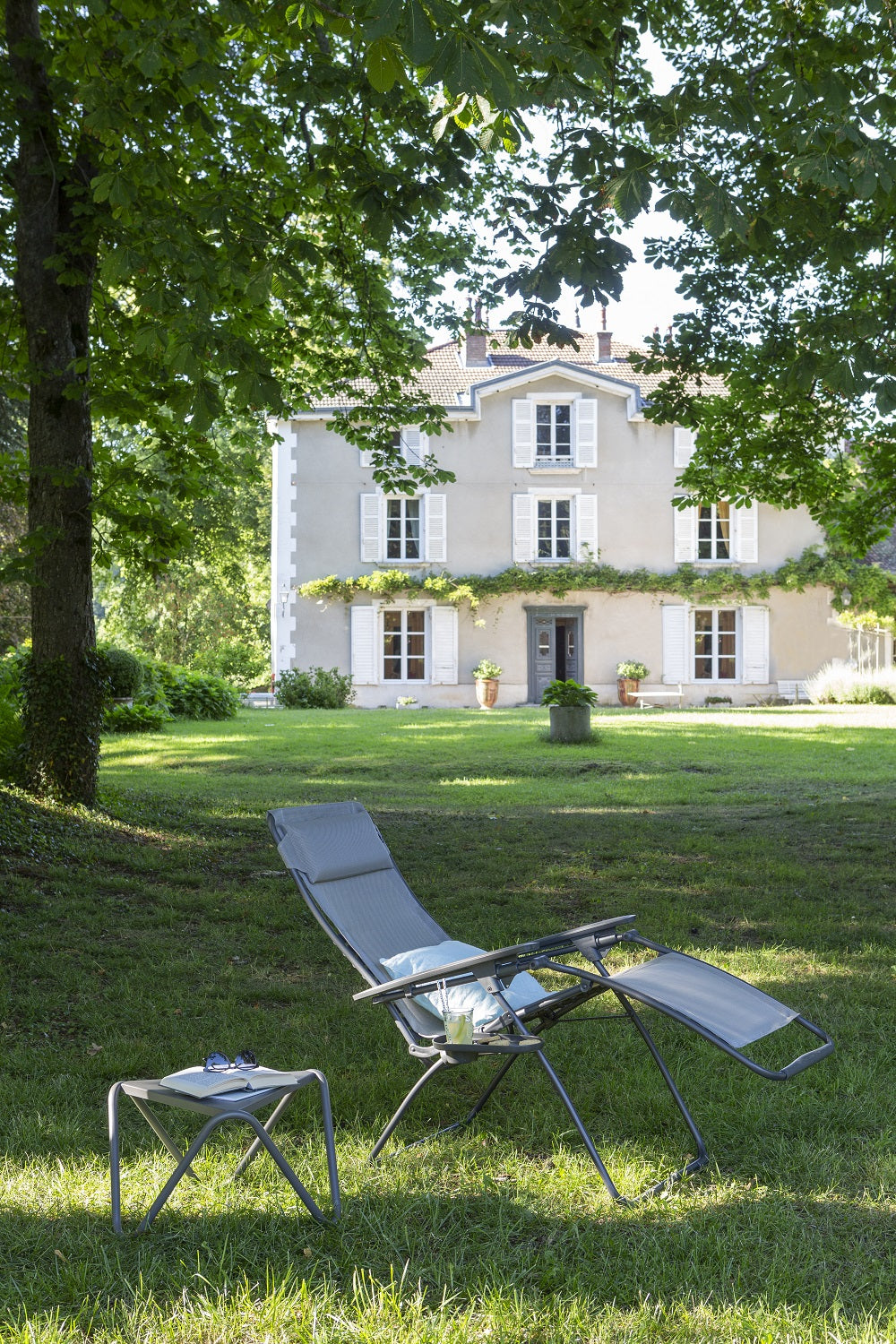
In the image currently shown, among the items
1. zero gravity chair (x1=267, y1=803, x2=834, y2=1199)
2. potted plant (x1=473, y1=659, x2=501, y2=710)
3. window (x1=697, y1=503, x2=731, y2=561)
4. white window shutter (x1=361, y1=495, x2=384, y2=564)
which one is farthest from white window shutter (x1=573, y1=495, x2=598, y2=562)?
zero gravity chair (x1=267, y1=803, x2=834, y2=1199)

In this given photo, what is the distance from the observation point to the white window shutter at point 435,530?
23.4 meters

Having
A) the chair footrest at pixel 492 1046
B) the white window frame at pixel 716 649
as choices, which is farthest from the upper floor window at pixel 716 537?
the chair footrest at pixel 492 1046

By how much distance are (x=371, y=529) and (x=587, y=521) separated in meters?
4.63

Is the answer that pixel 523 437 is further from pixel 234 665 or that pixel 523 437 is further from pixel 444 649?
pixel 234 665

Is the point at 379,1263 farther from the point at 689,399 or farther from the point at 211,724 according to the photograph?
the point at 211,724

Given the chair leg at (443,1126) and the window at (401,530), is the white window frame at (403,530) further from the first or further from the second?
the chair leg at (443,1126)

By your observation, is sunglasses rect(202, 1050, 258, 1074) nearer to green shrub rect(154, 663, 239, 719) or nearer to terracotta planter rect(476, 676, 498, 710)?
green shrub rect(154, 663, 239, 719)

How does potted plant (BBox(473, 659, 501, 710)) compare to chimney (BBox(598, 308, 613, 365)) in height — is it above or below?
below

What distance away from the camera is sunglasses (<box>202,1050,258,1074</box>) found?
8.43 ft

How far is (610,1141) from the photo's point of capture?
2961 mm

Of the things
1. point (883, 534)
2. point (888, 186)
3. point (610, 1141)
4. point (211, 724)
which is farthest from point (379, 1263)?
point (211, 724)

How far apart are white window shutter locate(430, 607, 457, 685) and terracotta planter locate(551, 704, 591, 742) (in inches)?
385

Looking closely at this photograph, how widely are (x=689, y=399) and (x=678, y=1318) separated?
7228 millimetres

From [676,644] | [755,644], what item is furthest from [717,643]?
[676,644]
